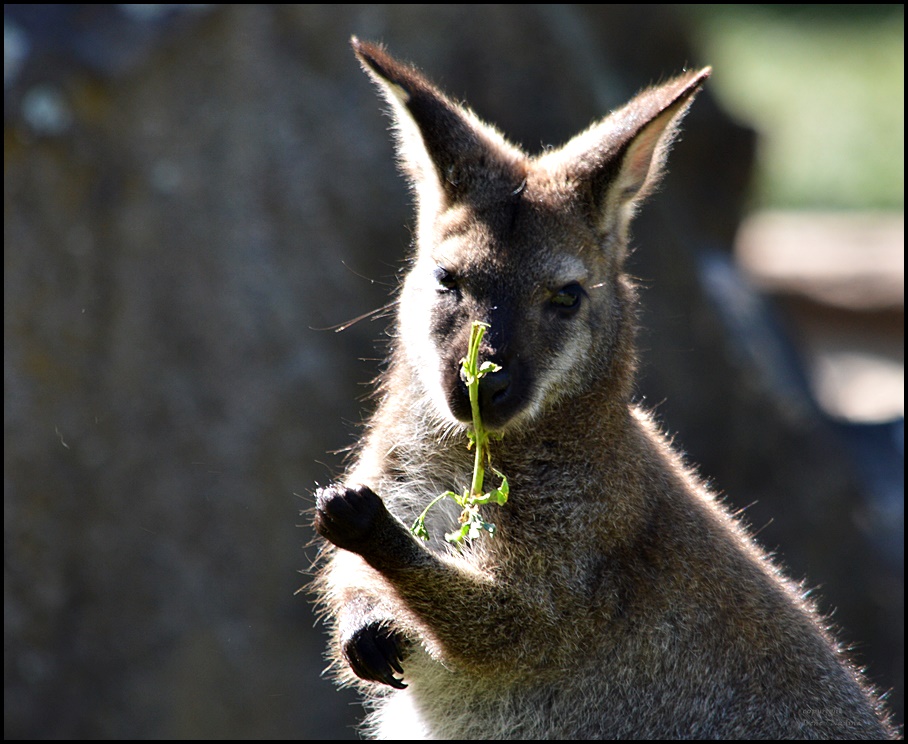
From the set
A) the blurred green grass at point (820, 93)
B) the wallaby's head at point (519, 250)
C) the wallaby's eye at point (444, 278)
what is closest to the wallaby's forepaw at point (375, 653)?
the wallaby's head at point (519, 250)

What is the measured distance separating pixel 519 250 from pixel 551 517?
112 centimetres

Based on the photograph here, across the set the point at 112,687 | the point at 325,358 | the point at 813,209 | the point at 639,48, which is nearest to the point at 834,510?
the point at 325,358

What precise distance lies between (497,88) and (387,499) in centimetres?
607

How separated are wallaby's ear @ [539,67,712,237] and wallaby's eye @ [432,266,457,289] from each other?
732mm

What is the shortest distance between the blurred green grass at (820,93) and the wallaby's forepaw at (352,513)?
45.6 ft

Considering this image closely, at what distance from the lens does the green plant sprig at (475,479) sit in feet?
15.2

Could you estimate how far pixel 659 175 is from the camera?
5492 millimetres

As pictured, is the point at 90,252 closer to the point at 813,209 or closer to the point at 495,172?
the point at 495,172

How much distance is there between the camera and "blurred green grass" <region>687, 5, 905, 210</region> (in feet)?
64.3

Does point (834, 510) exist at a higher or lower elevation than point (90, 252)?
lower

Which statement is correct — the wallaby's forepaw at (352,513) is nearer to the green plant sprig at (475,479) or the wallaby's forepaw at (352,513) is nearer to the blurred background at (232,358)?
the green plant sprig at (475,479)

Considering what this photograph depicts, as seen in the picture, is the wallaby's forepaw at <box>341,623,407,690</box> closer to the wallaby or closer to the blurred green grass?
the wallaby

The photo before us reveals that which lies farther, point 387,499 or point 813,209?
point 813,209

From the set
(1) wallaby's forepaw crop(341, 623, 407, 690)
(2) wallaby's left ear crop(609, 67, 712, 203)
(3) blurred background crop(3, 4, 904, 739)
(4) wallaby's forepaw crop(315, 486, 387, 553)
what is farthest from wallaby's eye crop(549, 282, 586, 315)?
(3) blurred background crop(3, 4, 904, 739)
